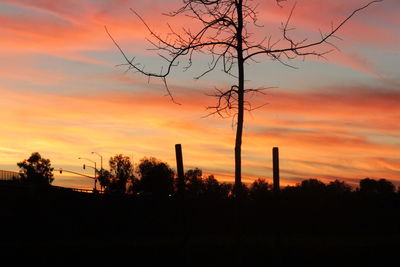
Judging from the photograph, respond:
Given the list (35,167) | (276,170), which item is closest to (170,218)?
(276,170)

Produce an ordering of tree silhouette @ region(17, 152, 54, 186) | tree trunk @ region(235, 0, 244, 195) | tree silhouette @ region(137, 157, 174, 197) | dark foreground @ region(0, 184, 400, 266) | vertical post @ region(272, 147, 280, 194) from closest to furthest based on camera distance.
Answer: tree trunk @ region(235, 0, 244, 195) → vertical post @ region(272, 147, 280, 194) → dark foreground @ region(0, 184, 400, 266) → tree silhouette @ region(137, 157, 174, 197) → tree silhouette @ region(17, 152, 54, 186)

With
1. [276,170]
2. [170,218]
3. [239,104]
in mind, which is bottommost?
[170,218]

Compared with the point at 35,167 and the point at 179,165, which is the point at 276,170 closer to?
the point at 179,165

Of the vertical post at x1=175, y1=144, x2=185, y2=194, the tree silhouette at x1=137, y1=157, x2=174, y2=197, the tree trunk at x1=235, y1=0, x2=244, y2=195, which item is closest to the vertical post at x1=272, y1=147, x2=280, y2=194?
the tree trunk at x1=235, y1=0, x2=244, y2=195

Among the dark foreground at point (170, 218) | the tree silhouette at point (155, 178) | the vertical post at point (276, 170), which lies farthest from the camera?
the tree silhouette at point (155, 178)

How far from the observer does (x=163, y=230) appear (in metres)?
46.8

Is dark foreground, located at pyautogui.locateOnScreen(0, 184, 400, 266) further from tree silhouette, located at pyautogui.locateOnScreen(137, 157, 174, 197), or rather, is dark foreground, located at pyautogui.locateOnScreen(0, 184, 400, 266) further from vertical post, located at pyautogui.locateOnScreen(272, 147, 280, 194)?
tree silhouette, located at pyautogui.locateOnScreen(137, 157, 174, 197)

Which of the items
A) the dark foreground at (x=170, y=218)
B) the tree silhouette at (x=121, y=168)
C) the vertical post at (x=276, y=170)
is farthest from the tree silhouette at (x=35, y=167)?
the vertical post at (x=276, y=170)

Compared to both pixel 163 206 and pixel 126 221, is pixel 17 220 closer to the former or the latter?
pixel 126 221

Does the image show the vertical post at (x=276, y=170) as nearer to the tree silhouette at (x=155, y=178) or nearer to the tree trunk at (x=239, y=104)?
the tree trunk at (x=239, y=104)

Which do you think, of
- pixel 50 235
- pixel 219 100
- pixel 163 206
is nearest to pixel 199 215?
pixel 163 206

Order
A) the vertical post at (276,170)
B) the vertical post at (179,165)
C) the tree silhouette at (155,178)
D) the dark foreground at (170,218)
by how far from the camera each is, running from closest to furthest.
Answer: the vertical post at (179,165)
the vertical post at (276,170)
the dark foreground at (170,218)
the tree silhouette at (155,178)

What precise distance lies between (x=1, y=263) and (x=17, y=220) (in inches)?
1136

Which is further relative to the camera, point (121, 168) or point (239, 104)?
point (121, 168)
